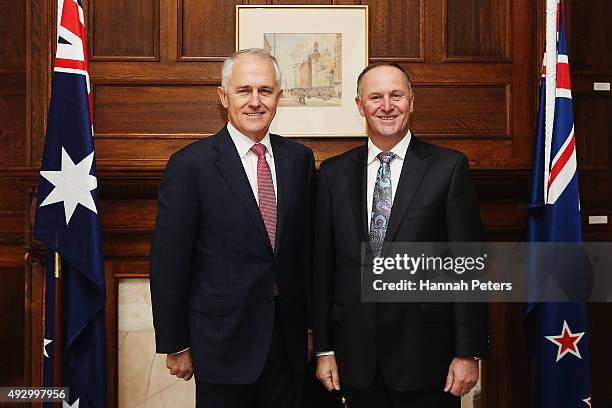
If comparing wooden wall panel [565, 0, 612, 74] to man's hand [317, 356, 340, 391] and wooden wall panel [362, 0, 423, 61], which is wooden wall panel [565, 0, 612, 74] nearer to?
wooden wall panel [362, 0, 423, 61]

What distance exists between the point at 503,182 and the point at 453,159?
914mm

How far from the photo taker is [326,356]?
1.87 meters

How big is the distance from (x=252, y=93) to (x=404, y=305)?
2.61ft

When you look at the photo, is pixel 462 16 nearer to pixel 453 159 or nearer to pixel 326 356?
pixel 453 159

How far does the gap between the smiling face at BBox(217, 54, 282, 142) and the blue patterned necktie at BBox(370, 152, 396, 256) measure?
1.28ft

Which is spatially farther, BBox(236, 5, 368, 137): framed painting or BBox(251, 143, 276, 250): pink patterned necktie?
BBox(236, 5, 368, 137): framed painting

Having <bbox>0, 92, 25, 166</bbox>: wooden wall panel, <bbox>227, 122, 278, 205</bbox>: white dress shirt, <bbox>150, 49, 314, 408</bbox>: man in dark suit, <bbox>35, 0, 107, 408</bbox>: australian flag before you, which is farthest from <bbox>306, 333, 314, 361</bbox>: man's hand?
<bbox>0, 92, 25, 166</bbox>: wooden wall panel

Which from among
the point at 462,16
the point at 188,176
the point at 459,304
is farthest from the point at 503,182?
the point at 188,176

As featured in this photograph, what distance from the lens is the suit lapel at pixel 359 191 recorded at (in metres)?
1.85

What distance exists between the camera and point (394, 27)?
2.82 meters

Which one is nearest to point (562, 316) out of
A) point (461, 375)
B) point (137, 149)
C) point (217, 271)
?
point (461, 375)

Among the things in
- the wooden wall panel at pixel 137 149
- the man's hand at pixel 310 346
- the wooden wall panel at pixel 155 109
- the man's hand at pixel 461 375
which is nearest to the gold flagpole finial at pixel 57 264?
the wooden wall panel at pixel 137 149

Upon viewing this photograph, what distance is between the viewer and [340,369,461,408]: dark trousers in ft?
6.01

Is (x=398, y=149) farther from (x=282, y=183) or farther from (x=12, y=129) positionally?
(x=12, y=129)
